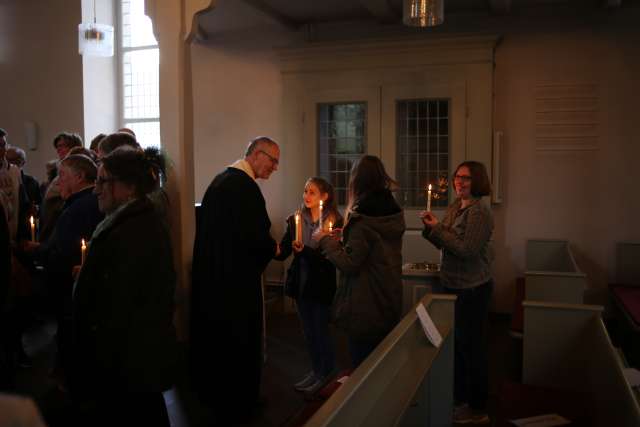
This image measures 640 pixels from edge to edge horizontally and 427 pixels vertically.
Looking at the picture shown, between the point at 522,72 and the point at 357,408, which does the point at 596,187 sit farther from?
the point at 357,408

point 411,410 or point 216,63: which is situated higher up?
point 216,63

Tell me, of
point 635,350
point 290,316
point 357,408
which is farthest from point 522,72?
point 357,408

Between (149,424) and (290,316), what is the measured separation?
4228 mm

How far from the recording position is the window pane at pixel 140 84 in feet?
27.4

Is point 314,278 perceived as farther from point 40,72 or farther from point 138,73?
point 40,72

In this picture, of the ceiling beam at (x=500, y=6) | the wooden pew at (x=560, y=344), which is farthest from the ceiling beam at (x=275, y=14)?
the wooden pew at (x=560, y=344)

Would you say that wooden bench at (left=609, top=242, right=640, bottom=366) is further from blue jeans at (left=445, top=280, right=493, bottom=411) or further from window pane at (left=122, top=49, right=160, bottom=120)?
window pane at (left=122, top=49, right=160, bottom=120)

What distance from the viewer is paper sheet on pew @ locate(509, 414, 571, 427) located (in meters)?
2.68

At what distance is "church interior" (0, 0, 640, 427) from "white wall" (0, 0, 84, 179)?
2 cm

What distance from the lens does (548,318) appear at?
3248 mm

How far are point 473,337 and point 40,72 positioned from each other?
6.83m

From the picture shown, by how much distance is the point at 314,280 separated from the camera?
407cm

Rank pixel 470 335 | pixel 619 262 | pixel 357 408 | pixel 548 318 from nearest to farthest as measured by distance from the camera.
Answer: pixel 357 408, pixel 548 318, pixel 470 335, pixel 619 262

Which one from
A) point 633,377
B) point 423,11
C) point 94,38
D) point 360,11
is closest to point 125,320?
point 633,377
